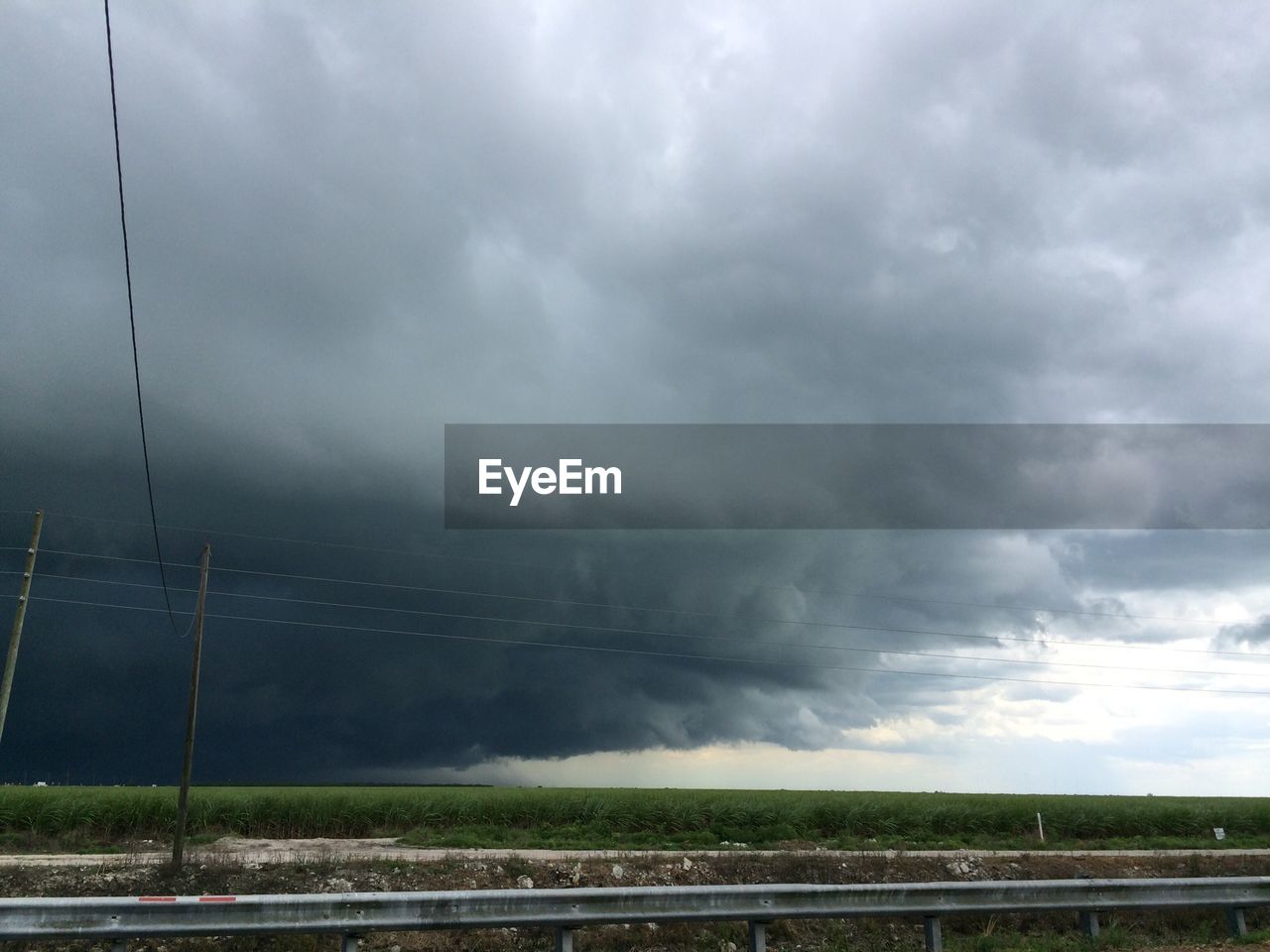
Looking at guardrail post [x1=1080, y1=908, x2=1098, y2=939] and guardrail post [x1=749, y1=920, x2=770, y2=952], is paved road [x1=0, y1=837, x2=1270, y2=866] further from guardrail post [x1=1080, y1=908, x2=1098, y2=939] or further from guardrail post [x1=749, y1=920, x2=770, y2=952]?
guardrail post [x1=749, y1=920, x2=770, y2=952]

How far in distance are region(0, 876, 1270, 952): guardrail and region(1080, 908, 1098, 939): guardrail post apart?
1.19 metres

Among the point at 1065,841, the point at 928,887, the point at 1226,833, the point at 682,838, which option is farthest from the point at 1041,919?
the point at 1226,833

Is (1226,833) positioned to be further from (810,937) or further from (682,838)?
(810,937)

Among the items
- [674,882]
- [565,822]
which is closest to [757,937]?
[674,882]

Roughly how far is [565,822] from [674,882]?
17994mm

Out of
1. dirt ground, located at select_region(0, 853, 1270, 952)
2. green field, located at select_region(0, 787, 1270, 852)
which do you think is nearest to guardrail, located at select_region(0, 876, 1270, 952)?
dirt ground, located at select_region(0, 853, 1270, 952)

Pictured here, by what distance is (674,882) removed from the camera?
71.7ft

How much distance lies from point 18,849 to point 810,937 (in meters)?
30.0

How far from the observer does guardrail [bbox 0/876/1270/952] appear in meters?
9.43

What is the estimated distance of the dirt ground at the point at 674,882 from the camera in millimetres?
12508

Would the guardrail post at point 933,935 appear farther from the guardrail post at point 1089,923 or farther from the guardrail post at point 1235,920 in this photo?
the guardrail post at point 1235,920

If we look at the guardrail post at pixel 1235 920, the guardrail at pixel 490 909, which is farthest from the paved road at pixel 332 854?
the guardrail post at pixel 1235 920

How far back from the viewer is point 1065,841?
40.2 m

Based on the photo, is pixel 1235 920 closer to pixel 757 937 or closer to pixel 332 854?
pixel 757 937
